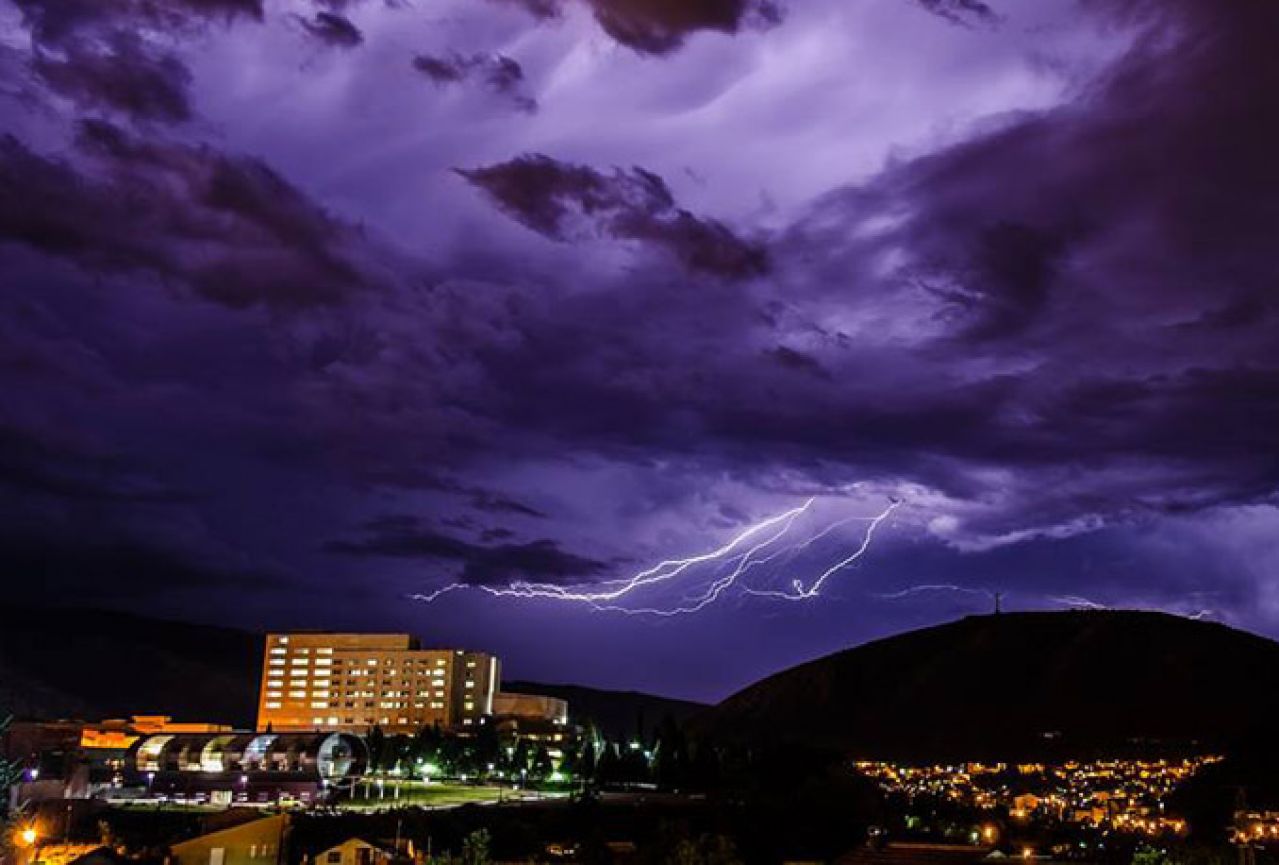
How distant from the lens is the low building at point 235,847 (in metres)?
53.2

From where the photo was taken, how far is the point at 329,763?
341 feet

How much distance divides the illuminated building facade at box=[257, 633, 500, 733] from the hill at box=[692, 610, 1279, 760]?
37.8m

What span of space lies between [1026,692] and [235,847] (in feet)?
400

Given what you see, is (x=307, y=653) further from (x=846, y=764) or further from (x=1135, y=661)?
(x=1135, y=661)

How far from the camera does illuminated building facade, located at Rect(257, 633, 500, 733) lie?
15300 centimetres

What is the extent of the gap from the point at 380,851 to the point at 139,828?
25124 millimetres

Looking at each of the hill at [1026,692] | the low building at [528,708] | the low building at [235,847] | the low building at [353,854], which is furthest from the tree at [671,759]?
the hill at [1026,692]

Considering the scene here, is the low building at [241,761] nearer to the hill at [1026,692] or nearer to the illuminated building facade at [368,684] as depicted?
the illuminated building facade at [368,684]

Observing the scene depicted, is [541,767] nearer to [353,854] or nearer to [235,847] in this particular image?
[235,847]

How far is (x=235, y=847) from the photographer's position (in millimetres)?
53844

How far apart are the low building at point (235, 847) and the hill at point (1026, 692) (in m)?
95.3

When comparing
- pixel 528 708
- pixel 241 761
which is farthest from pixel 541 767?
pixel 528 708

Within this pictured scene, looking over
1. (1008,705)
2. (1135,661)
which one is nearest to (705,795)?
(1008,705)

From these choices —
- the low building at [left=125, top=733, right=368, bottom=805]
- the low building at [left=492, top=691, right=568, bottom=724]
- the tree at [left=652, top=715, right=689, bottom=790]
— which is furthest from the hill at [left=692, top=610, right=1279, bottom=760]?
the low building at [left=125, top=733, right=368, bottom=805]
